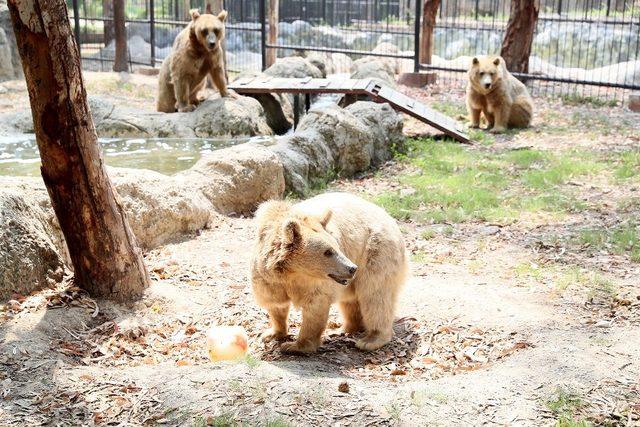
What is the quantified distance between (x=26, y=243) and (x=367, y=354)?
274cm

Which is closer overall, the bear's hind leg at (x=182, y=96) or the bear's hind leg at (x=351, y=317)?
the bear's hind leg at (x=351, y=317)

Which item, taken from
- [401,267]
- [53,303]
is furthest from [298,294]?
[53,303]

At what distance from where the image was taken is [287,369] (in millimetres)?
4785

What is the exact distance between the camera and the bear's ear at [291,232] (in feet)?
15.7

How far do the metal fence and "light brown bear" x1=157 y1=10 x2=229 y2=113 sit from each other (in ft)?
20.9

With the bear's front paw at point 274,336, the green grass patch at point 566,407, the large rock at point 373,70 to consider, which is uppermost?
the large rock at point 373,70

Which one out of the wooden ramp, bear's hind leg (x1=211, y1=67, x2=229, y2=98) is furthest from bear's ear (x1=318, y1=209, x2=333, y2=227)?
bear's hind leg (x1=211, y1=67, x2=229, y2=98)

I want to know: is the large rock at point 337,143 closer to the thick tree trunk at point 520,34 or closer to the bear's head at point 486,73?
the bear's head at point 486,73

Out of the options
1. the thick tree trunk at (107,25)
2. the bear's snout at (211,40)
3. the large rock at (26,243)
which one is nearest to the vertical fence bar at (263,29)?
the thick tree trunk at (107,25)

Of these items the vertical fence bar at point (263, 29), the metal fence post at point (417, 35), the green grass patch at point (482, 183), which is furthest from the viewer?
the vertical fence bar at point (263, 29)

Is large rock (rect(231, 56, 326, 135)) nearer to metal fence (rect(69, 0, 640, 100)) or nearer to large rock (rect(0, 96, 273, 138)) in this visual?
large rock (rect(0, 96, 273, 138))

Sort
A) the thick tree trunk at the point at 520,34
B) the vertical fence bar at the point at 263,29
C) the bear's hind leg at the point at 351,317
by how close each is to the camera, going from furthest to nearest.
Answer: the vertical fence bar at the point at 263,29 → the thick tree trunk at the point at 520,34 → the bear's hind leg at the point at 351,317

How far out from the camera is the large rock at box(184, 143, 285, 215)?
8.69 meters

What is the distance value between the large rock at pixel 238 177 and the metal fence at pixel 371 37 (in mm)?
9992
